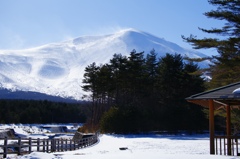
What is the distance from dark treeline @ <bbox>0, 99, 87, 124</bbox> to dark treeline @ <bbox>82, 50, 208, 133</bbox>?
39.4 metres

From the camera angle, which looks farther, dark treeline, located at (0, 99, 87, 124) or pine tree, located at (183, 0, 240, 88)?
dark treeline, located at (0, 99, 87, 124)

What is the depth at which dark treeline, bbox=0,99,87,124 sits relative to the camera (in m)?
101

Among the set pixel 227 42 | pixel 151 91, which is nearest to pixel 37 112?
pixel 151 91

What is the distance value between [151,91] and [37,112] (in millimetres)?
56469

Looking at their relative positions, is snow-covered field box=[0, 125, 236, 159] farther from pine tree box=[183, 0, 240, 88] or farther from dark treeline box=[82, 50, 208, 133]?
dark treeline box=[82, 50, 208, 133]

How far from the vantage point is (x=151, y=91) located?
181ft

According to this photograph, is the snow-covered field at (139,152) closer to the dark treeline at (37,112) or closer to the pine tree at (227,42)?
the pine tree at (227,42)

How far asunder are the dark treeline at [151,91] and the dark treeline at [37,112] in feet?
129

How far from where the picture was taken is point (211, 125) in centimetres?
1639

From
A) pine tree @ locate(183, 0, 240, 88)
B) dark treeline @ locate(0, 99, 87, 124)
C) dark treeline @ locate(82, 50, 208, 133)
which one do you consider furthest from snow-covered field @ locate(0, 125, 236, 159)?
dark treeline @ locate(0, 99, 87, 124)

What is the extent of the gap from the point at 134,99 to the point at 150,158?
137 ft

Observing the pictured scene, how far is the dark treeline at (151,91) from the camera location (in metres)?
50.2

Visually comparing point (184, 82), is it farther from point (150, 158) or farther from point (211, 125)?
point (150, 158)

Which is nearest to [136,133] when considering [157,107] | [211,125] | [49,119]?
[157,107]
